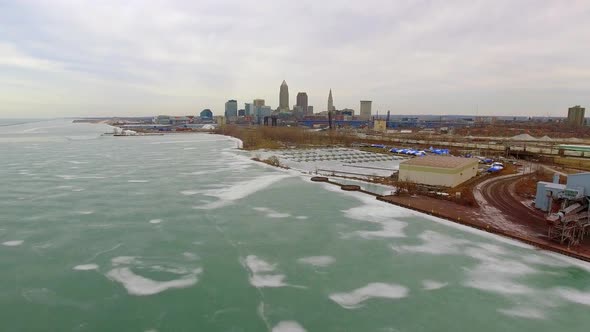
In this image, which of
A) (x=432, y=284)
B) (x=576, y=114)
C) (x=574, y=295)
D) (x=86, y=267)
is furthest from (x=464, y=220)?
(x=576, y=114)

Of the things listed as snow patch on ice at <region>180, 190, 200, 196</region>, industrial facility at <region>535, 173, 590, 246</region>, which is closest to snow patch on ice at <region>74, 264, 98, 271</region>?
snow patch on ice at <region>180, 190, 200, 196</region>

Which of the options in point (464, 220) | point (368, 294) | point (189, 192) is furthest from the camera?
point (189, 192)

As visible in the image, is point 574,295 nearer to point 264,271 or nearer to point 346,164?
point 264,271

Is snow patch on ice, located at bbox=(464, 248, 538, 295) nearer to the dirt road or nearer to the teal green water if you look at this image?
the teal green water

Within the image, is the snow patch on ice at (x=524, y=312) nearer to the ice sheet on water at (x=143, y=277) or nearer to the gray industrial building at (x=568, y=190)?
the gray industrial building at (x=568, y=190)

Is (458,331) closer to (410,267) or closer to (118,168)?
(410,267)

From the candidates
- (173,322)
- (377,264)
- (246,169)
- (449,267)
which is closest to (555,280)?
(449,267)

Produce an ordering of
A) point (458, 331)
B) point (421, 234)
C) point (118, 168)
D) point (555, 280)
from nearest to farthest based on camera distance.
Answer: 1. point (458, 331)
2. point (555, 280)
3. point (421, 234)
4. point (118, 168)
